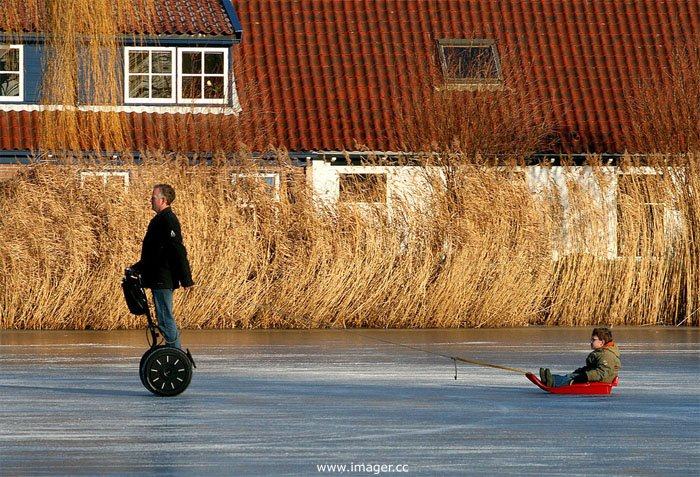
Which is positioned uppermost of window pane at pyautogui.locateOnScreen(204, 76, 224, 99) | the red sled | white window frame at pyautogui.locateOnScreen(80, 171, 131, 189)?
window pane at pyautogui.locateOnScreen(204, 76, 224, 99)

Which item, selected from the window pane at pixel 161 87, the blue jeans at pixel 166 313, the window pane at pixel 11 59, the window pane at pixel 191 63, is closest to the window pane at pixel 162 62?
the window pane at pixel 161 87

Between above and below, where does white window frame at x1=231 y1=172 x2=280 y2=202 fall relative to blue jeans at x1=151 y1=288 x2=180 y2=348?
above

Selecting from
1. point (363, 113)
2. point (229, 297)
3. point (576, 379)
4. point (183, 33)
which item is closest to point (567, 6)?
point (363, 113)

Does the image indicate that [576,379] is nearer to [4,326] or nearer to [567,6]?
[4,326]

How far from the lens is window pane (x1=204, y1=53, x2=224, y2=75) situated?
1377 inches

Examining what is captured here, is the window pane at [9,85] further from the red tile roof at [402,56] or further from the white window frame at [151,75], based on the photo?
the white window frame at [151,75]

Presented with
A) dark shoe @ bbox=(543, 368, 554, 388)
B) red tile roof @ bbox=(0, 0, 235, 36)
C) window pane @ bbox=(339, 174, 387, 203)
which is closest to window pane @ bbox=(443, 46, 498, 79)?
red tile roof @ bbox=(0, 0, 235, 36)

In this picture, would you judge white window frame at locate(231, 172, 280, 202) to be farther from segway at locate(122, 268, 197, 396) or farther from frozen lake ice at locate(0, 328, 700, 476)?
segway at locate(122, 268, 197, 396)

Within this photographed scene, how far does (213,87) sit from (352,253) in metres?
12.6

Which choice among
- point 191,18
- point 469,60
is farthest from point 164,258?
point 469,60

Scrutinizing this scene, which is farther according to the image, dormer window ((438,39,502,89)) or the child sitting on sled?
dormer window ((438,39,502,89))

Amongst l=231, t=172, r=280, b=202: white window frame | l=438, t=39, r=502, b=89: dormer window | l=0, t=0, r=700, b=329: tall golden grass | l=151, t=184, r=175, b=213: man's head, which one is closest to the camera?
l=151, t=184, r=175, b=213: man's head

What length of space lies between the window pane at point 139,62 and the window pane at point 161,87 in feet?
1.16

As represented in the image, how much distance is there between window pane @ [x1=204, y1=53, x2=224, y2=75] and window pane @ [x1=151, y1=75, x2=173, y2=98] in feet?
2.88
